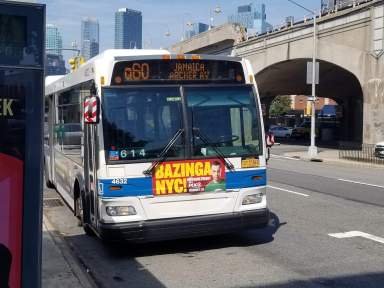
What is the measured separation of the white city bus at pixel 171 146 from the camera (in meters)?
7.36

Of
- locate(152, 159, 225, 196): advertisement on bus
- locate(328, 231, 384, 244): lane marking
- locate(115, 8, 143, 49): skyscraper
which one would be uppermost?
locate(115, 8, 143, 49): skyscraper

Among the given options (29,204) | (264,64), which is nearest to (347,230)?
(29,204)

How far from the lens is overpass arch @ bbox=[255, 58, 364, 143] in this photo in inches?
1751

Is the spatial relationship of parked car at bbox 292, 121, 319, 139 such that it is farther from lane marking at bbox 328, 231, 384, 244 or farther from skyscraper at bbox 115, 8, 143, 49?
skyscraper at bbox 115, 8, 143, 49

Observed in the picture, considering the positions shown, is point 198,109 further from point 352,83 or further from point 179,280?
point 352,83

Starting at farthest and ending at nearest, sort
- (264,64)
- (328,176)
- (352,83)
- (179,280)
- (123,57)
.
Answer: (352,83)
(264,64)
(328,176)
(123,57)
(179,280)

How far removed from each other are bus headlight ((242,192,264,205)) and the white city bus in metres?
0.01

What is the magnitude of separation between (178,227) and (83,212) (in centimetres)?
194

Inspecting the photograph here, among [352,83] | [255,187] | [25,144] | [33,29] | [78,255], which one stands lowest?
[78,255]

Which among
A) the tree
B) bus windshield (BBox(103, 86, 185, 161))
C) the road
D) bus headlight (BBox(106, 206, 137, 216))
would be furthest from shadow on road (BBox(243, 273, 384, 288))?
the tree

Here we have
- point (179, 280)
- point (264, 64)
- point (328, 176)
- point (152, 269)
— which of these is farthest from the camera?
point (264, 64)

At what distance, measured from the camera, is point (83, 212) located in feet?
28.7

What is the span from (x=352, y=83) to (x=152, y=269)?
46.4 meters

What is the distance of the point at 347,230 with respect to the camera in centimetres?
910
